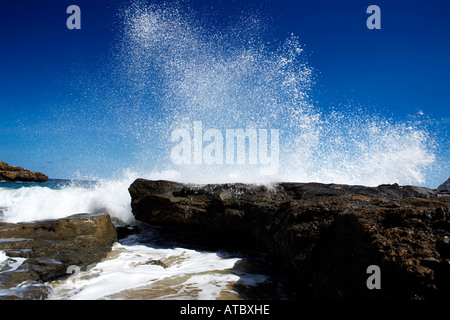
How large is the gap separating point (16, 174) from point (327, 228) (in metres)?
52.6

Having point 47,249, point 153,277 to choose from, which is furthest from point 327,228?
point 47,249

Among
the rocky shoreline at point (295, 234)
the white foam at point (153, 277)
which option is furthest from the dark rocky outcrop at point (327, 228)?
the white foam at point (153, 277)

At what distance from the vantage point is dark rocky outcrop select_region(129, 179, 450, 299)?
6.85ft

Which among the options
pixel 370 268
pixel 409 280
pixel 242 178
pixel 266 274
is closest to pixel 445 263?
pixel 409 280

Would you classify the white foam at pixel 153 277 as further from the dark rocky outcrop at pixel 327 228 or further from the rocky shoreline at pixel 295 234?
the dark rocky outcrop at pixel 327 228

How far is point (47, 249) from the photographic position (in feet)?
14.5

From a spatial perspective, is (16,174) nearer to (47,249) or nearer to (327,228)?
(47,249)

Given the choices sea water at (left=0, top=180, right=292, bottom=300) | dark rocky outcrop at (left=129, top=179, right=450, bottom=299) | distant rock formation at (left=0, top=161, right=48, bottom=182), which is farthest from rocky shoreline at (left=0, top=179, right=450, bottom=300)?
distant rock formation at (left=0, top=161, right=48, bottom=182)

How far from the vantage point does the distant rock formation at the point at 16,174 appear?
40934mm

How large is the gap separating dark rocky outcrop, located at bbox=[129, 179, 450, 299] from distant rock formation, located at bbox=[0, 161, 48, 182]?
47297 millimetres

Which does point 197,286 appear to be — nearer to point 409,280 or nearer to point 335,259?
point 335,259

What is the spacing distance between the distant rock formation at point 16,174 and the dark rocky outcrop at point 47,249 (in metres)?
46.6

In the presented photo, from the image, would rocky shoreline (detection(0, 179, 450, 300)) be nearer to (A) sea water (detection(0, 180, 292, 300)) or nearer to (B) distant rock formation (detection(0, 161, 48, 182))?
(A) sea water (detection(0, 180, 292, 300))
